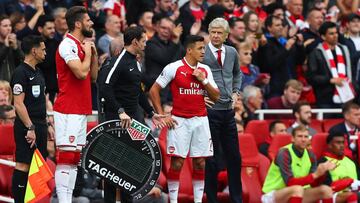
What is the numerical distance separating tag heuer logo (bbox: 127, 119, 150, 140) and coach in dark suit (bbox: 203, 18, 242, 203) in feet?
3.39

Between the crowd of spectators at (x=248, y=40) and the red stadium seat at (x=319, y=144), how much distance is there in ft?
1.81

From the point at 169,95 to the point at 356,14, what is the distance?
164 inches

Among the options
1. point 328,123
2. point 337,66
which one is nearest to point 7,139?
point 328,123

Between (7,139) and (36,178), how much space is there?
7.53 ft

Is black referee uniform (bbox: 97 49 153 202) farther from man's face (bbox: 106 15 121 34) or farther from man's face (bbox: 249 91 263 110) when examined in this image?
man's face (bbox: 106 15 121 34)

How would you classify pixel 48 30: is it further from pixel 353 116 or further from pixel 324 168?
pixel 353 116

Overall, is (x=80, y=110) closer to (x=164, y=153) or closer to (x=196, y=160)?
(x=196, y=160)

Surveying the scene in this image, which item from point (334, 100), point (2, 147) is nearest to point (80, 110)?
point (2, 147)

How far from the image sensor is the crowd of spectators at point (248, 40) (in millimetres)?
18891

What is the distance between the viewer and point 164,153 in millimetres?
17188

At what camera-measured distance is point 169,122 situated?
14.9 metres

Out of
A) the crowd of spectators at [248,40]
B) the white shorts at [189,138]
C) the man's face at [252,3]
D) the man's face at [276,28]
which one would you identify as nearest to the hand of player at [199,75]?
the white shorts at [189,138]

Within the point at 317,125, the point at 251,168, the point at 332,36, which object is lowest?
the point at 251,168

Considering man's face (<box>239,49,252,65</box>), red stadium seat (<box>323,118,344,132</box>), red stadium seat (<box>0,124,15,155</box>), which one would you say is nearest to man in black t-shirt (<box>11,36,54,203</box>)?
red stadium seat (<box>0,124,15,155</box>)
